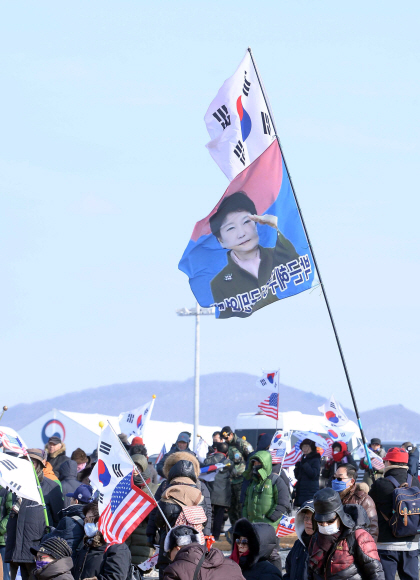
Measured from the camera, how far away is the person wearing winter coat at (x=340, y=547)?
5.95 metres

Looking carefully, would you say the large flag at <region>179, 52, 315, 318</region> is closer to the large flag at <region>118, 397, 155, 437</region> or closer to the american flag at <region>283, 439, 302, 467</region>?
the american flag at <region>283, 439, 302, 467</region>

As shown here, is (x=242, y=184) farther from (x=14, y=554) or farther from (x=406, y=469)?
(x=14, y=554)

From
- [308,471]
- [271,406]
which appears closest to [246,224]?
[308,471]

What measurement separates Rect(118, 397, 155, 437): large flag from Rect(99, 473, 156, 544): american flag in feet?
42.5

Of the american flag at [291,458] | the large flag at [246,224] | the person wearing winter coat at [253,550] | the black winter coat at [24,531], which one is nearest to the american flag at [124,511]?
the person wearing winter coat at [253,550]

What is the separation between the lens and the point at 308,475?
14.6 m

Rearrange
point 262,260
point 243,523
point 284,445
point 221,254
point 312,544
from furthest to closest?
1. point 284,445
2. point 221,254
3. point 262,260
4. point 243,523
5. point 312,544

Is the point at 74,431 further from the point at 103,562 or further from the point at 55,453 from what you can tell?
the point at 103,562

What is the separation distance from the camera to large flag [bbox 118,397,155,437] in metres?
20.2

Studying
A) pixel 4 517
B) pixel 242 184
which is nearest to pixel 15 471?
pixel 4 517

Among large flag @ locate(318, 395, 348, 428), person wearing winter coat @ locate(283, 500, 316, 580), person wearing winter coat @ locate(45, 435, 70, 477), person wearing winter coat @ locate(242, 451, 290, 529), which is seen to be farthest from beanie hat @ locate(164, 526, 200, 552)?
large flag @ locate(318, 395, 348, 428)

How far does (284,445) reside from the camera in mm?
16234

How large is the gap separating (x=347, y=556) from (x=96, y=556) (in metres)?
2.14

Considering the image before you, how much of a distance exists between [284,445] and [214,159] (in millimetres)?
7519
